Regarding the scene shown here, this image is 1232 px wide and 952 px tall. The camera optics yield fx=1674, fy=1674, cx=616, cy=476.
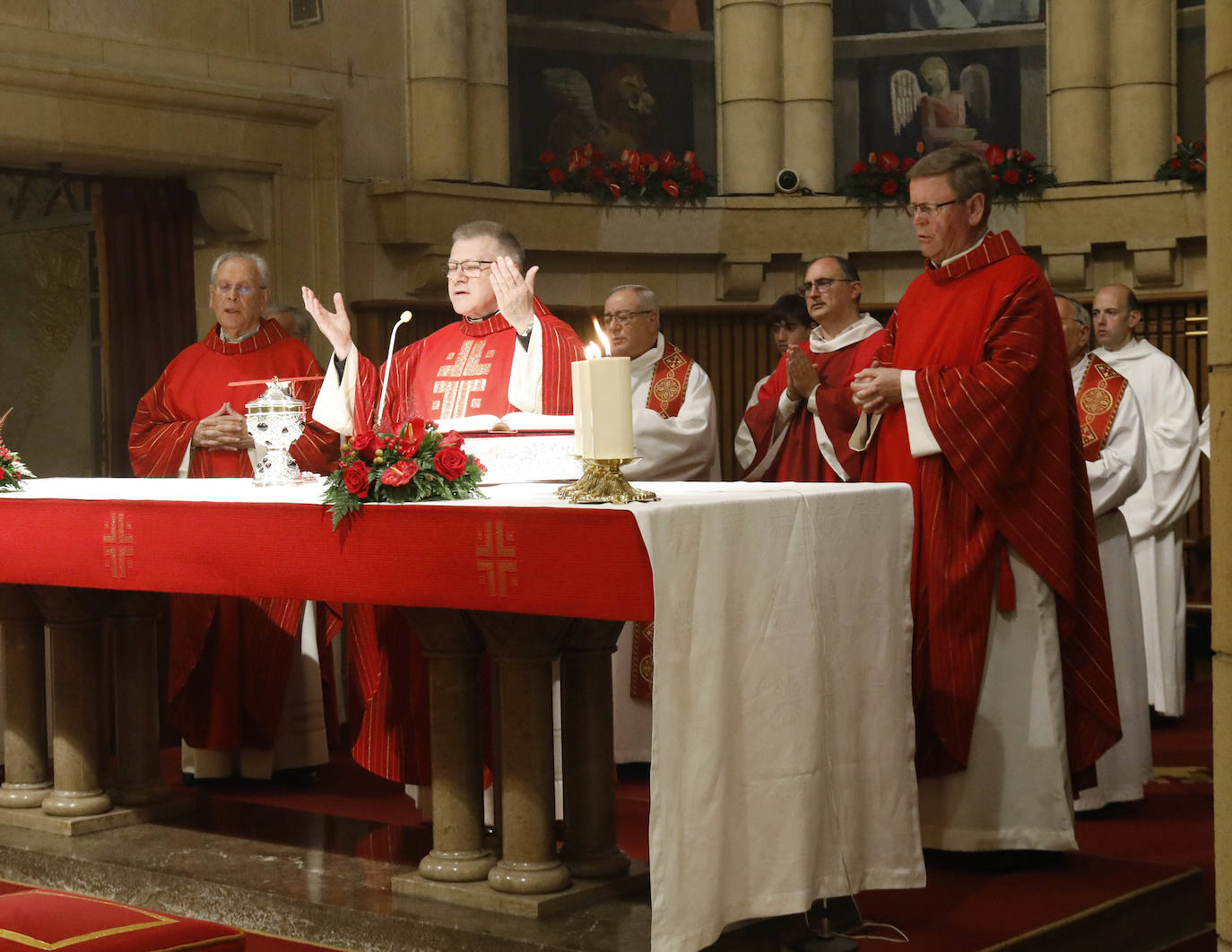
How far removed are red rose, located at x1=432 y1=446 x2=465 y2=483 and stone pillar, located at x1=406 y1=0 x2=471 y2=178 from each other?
5.28 metres

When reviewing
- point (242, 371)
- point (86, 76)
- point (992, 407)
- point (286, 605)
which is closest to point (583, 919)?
point (992, 407)

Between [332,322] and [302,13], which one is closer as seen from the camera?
[332,322]

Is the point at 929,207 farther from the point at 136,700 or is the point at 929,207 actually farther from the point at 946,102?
the point at 946,102

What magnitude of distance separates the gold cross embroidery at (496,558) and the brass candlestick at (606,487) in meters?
0.16

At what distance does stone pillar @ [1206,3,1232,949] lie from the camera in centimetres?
239

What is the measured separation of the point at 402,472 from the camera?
12.1 feet

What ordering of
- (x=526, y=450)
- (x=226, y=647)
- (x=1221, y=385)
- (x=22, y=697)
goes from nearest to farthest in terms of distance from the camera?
(x=1221, y=385) → (x=526, y=450) → (x=22, y=697) → (x=226, y=647)

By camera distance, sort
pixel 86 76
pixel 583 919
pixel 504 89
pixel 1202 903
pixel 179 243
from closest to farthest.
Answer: pixel 583 919 < pixel 1202 903 < pixel 86 76 < pixel 179 243 < pixel 504 89

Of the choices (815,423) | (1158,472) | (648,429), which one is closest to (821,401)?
(815,423)

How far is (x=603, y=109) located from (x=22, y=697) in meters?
5.85

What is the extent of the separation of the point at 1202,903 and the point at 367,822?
7.54 feet

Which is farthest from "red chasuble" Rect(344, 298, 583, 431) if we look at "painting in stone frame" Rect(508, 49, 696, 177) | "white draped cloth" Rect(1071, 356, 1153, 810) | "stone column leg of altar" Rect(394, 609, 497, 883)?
"painting in stone frame" Rect(508, 49, 696, 177)

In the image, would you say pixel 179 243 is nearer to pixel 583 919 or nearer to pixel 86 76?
pixel 86 76

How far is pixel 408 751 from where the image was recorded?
15.1ft
